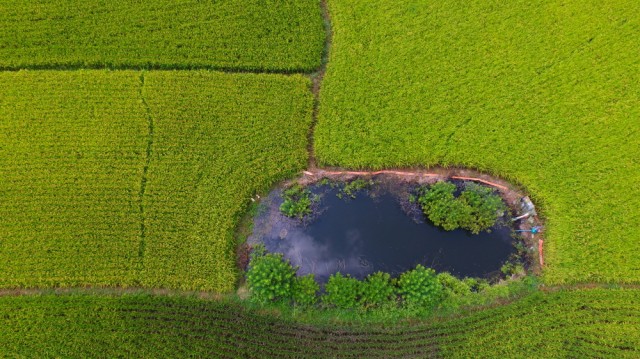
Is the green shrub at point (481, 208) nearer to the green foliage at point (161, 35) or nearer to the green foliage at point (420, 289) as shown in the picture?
the green foliage at point (420, 289)

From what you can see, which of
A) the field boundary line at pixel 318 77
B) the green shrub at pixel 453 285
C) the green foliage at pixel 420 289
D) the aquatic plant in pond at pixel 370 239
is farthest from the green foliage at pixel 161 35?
the green shrub at pixel 453 285

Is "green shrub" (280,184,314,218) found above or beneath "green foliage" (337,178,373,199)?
beneath

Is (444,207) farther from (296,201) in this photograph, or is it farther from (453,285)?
(296,201)

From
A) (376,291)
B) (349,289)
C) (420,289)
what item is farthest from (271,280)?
(420,289)

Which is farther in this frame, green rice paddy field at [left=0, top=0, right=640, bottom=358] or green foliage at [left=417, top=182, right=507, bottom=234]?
green foliage at [left=417, top=182, right=507, bottom=234]

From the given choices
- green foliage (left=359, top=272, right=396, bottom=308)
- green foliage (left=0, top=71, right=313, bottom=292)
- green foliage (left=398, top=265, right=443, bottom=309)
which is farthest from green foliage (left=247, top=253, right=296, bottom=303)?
green foliage (left=398, top=265, right=443, bottom=309)

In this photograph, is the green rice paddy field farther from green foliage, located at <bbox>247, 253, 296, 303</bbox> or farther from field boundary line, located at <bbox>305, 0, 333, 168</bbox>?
green foliage, located at <bbox>247, 253, 296, 303</bbox>
